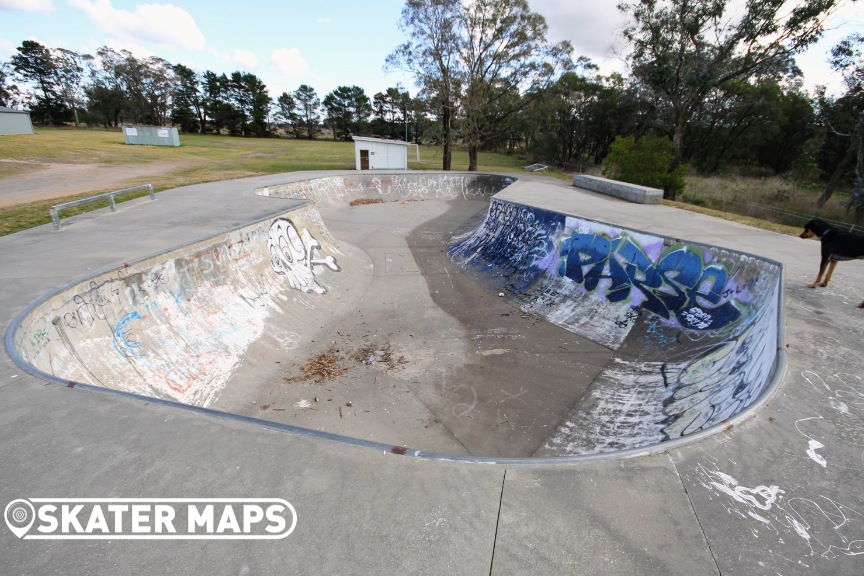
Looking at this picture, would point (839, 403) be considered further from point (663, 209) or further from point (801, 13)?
point (801, 13)

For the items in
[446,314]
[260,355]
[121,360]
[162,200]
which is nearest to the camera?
[121,360]

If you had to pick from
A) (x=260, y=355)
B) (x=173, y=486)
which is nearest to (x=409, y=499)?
(x=173, y=486)

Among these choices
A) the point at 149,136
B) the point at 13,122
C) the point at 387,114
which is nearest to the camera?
the point at 13,122

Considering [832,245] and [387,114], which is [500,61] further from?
[387,114]

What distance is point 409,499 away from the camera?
2805 millimetres

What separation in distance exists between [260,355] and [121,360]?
2.40m

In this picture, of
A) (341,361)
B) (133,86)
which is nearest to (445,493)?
(341,361)

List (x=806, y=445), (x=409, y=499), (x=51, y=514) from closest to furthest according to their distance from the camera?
1. (x=51, y=514)
2. (x=409, y=499)
3. (x=806, y=445)

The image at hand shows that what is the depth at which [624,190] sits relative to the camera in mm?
16891

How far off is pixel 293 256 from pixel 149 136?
43661 millimetres

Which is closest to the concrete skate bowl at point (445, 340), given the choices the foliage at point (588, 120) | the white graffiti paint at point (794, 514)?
the white graffiti paint at point (794, 514)

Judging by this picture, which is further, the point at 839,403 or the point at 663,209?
the point at 663,209

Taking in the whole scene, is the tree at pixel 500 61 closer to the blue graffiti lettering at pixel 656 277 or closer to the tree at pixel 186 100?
the blue graffiti lettering at pixel 656 277

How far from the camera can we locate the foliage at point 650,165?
804 inches
